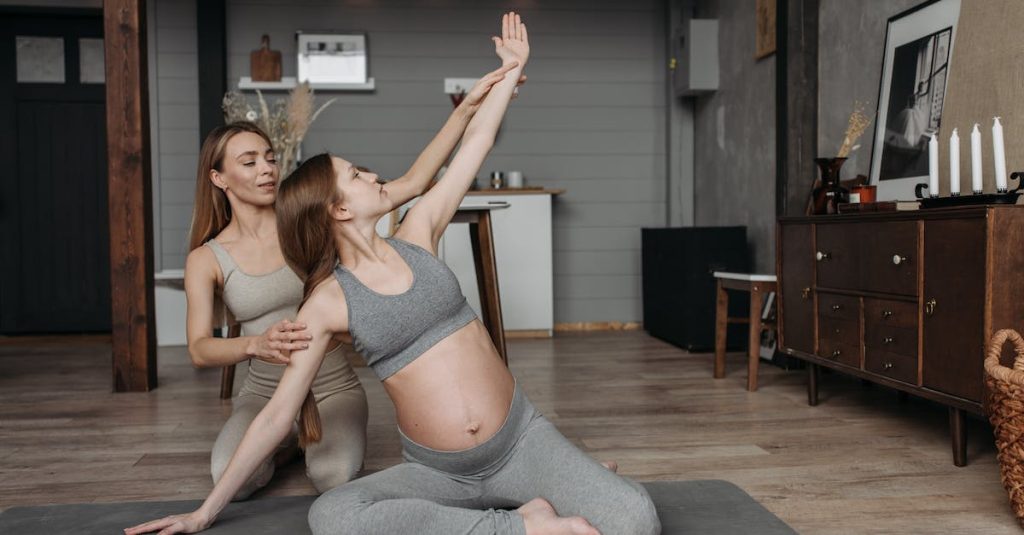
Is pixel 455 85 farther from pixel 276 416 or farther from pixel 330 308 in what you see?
pixel 276 416

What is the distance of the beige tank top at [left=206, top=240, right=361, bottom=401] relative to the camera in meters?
2.60

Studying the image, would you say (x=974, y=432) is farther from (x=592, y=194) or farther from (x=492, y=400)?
(x=592, y=194)

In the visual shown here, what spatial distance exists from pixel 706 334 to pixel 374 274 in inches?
139

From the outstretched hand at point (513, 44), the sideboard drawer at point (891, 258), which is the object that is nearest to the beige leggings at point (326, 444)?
the outstretched hand at point (513, 44)

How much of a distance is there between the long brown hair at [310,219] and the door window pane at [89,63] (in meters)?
4.92

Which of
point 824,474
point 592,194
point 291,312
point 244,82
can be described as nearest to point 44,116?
point 244,82

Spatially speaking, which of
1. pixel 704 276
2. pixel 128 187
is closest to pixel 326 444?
pixel 128 187

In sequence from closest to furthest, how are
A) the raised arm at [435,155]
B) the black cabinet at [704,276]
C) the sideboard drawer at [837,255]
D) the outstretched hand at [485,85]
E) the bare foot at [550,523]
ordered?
1. the bare foot at [550,523]
2. the outstretched hand at [485,85]
3. the raised arm at [435,155]
4. the sideboard drawer at [837,255]
5. the black cabinet at [704,276]

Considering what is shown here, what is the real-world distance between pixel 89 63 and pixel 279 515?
5004mm

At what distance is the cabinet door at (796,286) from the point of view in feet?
11.7

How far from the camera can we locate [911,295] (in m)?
2.81

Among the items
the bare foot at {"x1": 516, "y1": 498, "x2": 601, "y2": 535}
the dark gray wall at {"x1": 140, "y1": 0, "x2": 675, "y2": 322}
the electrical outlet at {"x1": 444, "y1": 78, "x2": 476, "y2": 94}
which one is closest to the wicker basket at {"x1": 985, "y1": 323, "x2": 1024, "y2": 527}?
the bare foot at {"x1": 516, "y1": 498, "x2": 601, "y2": 535}

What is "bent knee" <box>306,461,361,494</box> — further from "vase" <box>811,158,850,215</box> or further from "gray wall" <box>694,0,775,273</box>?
"gray wall" <box>694,0,775,273</box>

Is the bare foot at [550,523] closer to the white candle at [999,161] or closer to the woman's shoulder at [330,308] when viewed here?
the woman's shoulder at [330,308]
